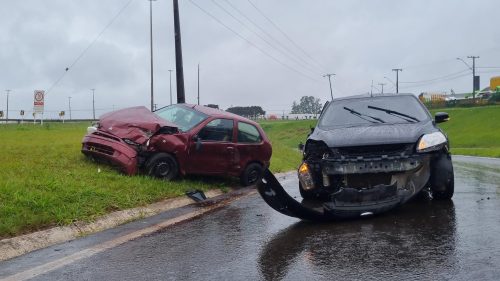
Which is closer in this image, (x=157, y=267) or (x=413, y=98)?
(x=157, y=267)

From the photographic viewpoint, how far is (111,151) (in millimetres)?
9992

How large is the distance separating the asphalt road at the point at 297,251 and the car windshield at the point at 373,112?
139cm

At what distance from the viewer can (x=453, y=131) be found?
5862 centimetres

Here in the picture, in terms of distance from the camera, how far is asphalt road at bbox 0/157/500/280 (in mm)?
4395

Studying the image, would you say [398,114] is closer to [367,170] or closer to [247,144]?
[367,170]

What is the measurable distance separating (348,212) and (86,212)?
3411mm

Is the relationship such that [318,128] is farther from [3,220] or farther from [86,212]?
[3,220]

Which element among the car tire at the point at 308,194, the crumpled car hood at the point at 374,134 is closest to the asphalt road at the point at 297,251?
the car tire at the point at 308,194

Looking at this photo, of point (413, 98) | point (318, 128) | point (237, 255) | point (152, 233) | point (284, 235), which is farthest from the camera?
point (413, 98)

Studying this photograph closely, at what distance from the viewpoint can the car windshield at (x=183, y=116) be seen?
35.3 feet

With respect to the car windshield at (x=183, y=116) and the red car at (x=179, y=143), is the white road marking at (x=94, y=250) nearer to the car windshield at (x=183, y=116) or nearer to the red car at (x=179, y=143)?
the red car at (x=179, y=143)

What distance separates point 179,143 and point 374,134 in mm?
4370

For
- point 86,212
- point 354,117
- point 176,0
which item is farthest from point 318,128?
point 176,0

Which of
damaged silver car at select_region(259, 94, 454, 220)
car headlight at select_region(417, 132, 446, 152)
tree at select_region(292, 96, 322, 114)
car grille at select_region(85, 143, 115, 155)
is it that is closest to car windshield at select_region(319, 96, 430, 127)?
damaged silver car at select_region(259, 94, 454, 220)
